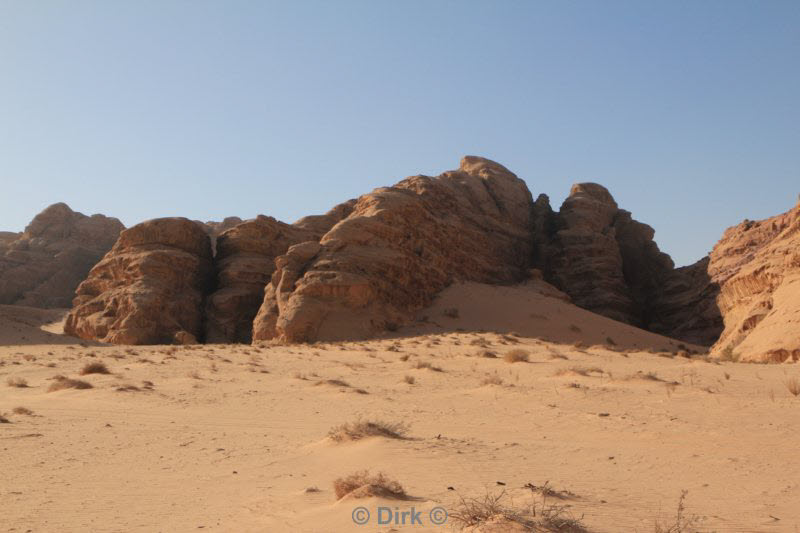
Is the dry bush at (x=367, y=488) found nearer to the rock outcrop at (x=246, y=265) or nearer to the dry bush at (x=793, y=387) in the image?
the dry bush at (x=793, y=387)

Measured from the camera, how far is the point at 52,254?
61.5 m

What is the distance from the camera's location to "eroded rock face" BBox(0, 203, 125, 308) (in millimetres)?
57312

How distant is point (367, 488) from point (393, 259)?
28909 mm

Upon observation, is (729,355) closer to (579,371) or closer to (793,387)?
(579,371)

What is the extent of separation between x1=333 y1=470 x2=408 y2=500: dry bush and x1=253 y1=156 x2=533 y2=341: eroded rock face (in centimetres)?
2387

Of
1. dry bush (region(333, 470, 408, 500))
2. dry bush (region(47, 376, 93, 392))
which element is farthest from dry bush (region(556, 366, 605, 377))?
dry bush (region(47, 376, 93, 392))

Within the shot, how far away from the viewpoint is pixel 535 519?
460 cm

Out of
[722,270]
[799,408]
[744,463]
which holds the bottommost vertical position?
[744,463]

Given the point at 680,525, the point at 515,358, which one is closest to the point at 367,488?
the point at 680,525

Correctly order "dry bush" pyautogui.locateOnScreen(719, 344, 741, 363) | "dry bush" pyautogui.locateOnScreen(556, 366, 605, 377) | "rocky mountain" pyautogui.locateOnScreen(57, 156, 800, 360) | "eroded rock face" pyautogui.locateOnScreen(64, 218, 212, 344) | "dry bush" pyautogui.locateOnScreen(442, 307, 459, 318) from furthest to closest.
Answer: "eroded rock face" pyautogui.locateOnScreen(64, 218, 212, 344)
"dry bush" pyautogui.locateOnScreen(442, 307, 459, 318)
"rocky mountain" pyautogui.locateOnScreen(57, 156, 800, 360)
"dry bush" pyautogui.locateOnScreen(719, 344, 741, 363)
"dry bush" pyautogui.locateOnScreen(556, 366, 605, 377)

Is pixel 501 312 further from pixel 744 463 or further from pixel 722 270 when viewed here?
pixel 744 463

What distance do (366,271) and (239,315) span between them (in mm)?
9461

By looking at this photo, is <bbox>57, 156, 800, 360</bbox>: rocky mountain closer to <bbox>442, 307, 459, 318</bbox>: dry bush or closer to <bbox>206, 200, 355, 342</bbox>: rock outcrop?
<bbox>206, 200, 355, 342</bbox>: rock outcrop

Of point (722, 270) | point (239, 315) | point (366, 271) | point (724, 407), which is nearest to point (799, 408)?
point (724, 407)
